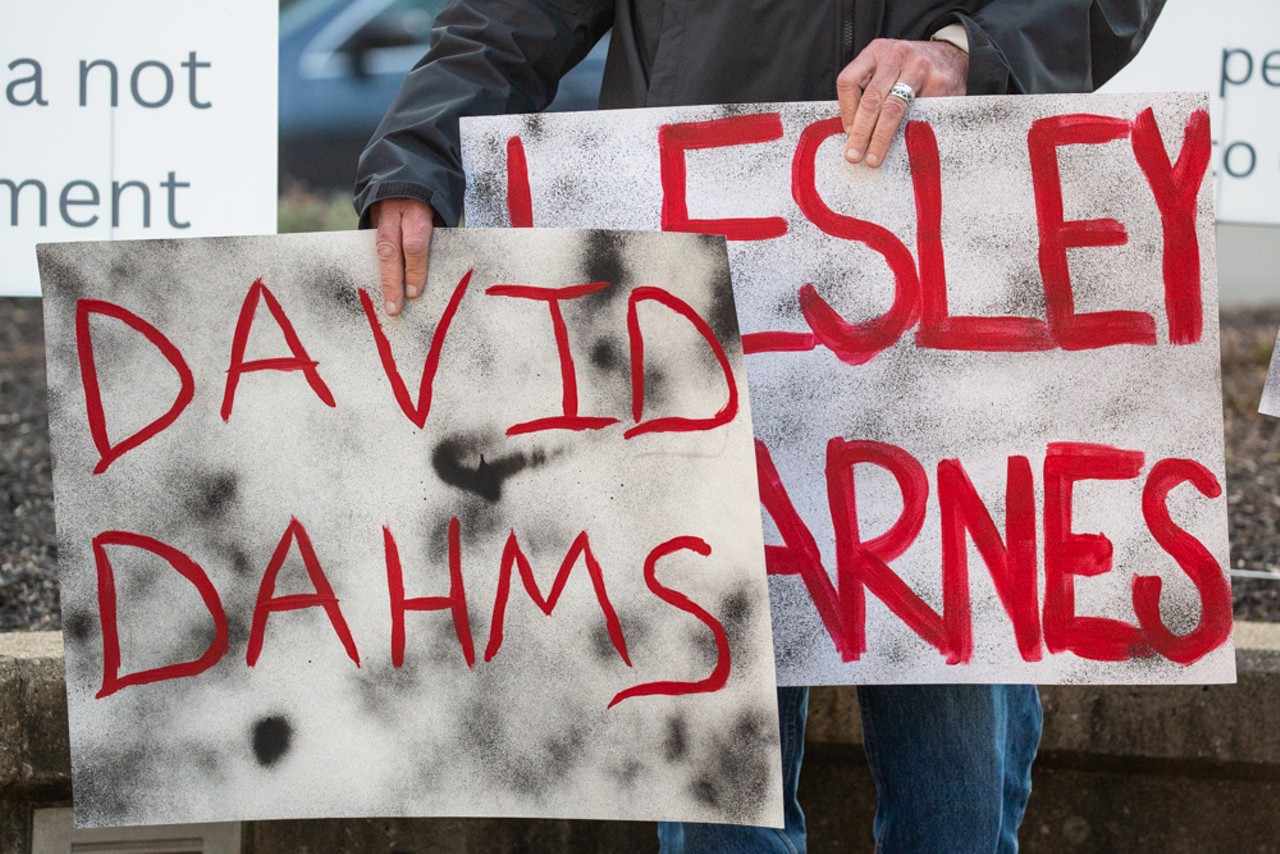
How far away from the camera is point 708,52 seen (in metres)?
1.57

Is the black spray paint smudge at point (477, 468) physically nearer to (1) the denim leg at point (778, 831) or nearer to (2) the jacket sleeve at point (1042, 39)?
(1) the denim leg at point (778, 831)

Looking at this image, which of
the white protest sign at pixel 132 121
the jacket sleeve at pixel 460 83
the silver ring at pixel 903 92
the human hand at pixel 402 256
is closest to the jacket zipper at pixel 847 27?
the silver ring at pixel 903 92

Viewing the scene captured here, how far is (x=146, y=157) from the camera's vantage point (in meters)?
2.47

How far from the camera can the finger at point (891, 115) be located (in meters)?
1.44

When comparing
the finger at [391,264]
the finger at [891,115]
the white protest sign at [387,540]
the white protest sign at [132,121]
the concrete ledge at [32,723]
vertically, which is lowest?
the concrete ledge at [32,723]

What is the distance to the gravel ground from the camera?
2.72m

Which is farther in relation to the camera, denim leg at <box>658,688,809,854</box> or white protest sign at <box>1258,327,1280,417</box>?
white protest sign at <box>1258,327,1280,417</box>

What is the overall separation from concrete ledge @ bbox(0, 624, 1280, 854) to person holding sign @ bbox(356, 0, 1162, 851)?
453 mm

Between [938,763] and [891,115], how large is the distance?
0.63 metres

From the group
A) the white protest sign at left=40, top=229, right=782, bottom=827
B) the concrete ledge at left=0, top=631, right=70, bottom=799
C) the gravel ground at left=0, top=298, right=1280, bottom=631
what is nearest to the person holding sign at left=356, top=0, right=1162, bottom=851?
the white protest sign at left=40, top=229, right=782, bottom=827

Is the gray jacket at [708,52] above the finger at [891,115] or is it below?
above

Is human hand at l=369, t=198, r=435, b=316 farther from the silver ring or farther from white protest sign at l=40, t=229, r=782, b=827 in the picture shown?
the silver ring

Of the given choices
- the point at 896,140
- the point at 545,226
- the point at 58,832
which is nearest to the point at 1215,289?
the point at 896,140

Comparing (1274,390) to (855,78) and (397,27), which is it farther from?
(397,27)
